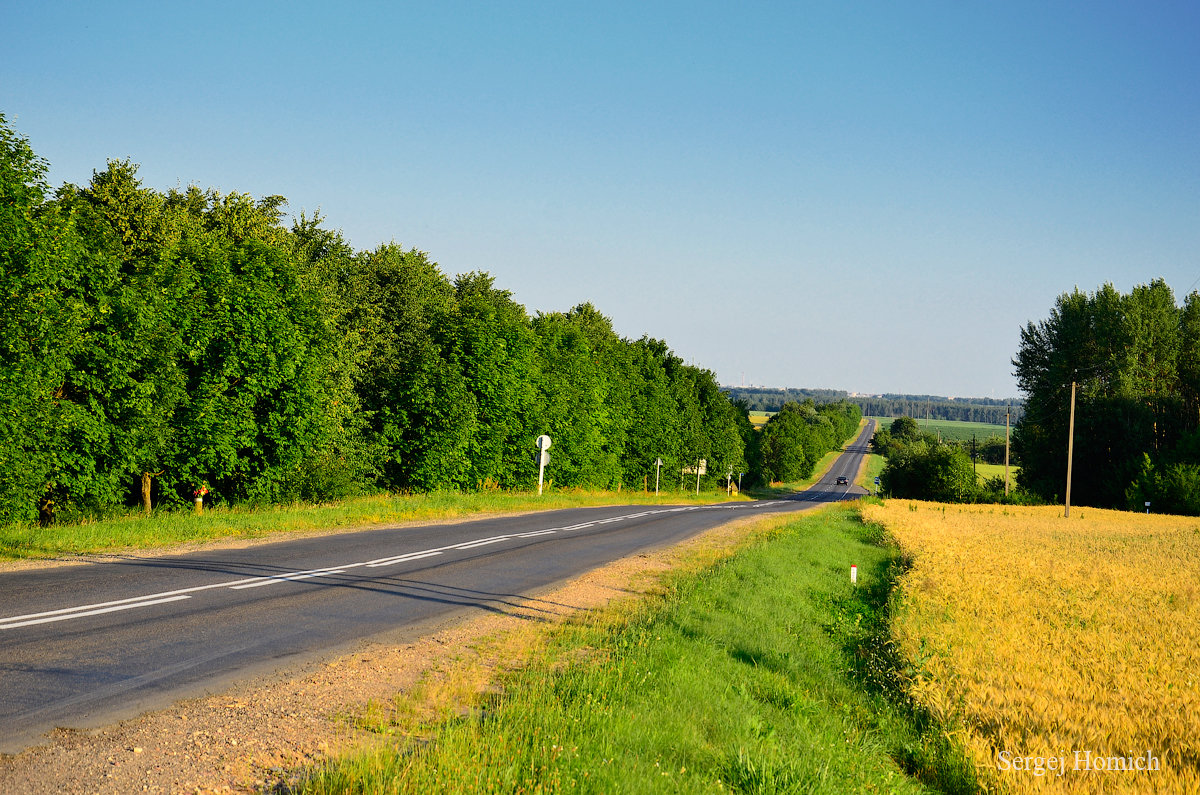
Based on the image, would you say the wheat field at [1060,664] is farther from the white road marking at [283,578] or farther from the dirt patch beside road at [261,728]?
the white road marking at [283,578]

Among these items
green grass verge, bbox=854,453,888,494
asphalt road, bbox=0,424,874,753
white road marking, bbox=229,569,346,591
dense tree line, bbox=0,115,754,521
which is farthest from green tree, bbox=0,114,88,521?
green grass verge, bbox=854,453,888,494

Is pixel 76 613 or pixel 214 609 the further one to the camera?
pixel 214 609

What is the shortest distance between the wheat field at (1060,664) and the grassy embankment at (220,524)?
1440cm

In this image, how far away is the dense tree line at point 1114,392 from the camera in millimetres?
66750

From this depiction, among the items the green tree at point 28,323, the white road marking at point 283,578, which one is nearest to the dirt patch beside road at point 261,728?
Answer: the white road marking at point 283,578

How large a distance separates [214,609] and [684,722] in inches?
267

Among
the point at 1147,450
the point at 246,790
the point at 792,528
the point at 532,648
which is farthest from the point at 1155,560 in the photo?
the point at 1147,450

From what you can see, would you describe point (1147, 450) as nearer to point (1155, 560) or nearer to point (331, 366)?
point (1155, 560)

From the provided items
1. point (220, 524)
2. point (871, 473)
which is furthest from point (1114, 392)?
point (871, 473)

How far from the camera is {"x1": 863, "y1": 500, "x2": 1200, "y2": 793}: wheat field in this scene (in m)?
7.06

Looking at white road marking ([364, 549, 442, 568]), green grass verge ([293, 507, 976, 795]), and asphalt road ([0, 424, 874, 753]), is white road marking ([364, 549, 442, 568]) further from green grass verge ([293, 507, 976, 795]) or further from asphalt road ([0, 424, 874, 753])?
green grass verge ([293, 507, 976, 795])

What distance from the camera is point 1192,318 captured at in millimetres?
70812

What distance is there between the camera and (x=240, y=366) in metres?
27.4

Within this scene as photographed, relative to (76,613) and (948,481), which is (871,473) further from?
(76,613)
